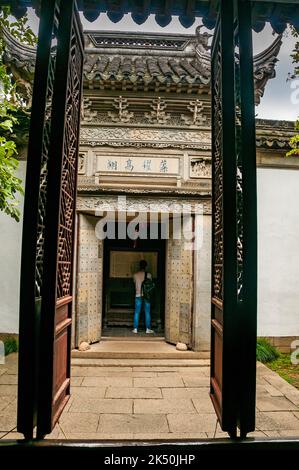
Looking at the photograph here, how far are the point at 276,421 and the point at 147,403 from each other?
1613mm

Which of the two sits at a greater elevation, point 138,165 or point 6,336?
point 138,165

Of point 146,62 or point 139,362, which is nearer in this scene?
point 139,362

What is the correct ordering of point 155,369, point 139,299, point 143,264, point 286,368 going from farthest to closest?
point 143,264 → point 139,299 → point 286,368 → point 155,369

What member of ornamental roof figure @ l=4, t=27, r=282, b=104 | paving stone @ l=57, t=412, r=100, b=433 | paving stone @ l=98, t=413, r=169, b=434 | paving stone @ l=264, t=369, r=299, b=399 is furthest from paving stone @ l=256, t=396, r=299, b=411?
ornamental roof figure @ l=4, t=27, r=282, b=104

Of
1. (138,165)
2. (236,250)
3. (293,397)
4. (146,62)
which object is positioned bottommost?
(293,397)

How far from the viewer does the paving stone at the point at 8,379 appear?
4949 millimetres

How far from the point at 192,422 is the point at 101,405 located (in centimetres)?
122

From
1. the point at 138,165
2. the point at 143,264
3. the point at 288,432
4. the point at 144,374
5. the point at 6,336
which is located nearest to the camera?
the point at 288,432

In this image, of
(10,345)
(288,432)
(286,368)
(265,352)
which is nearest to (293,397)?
(288,432)

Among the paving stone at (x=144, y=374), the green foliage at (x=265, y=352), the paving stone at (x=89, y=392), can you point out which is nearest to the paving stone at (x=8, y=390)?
the paving stone at (x=89, y=392)

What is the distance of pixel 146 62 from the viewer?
7.62 m

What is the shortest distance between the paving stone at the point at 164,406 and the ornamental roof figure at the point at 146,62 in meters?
5.68

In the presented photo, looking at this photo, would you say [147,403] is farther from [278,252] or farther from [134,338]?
[278,252]

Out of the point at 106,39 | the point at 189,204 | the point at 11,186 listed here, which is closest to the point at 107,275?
the point at 189,204
